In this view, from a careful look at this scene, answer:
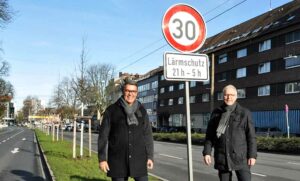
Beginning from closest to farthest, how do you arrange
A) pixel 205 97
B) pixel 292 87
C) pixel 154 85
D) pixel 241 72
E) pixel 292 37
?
pixel 292 87
pixel 292 37
pixel 241 72
pixel 205 97
pixel 154 85

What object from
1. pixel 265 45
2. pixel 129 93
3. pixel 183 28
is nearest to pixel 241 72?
pixel 265 45

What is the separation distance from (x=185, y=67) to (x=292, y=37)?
43874mm

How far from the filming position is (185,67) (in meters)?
5.73

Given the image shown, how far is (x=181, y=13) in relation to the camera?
5.80m

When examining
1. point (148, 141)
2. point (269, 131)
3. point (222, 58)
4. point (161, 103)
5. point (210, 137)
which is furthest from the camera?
point (161, 103)

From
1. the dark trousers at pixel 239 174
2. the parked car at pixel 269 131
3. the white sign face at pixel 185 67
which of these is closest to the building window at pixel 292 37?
the parked car at pixel 269 131

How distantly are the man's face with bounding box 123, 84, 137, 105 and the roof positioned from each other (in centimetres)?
4311

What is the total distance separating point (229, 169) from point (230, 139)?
37 centimetres

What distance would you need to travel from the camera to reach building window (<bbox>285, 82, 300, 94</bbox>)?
4596 cm

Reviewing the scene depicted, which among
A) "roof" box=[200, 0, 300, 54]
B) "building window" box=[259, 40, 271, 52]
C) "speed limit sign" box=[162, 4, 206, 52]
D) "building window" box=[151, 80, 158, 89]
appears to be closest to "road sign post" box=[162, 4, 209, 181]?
"speed limit sign" box=[162, 4, 206, 52]

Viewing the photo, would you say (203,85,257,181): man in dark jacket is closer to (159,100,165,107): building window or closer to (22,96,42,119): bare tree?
(22,96,42,119): bare tree

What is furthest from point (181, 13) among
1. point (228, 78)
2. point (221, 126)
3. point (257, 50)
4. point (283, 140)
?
point (228, 78)

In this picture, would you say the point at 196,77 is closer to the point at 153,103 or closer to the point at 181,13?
the point at 181,13

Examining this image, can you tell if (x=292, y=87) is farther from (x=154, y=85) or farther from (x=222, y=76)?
(x=154, y=85)
